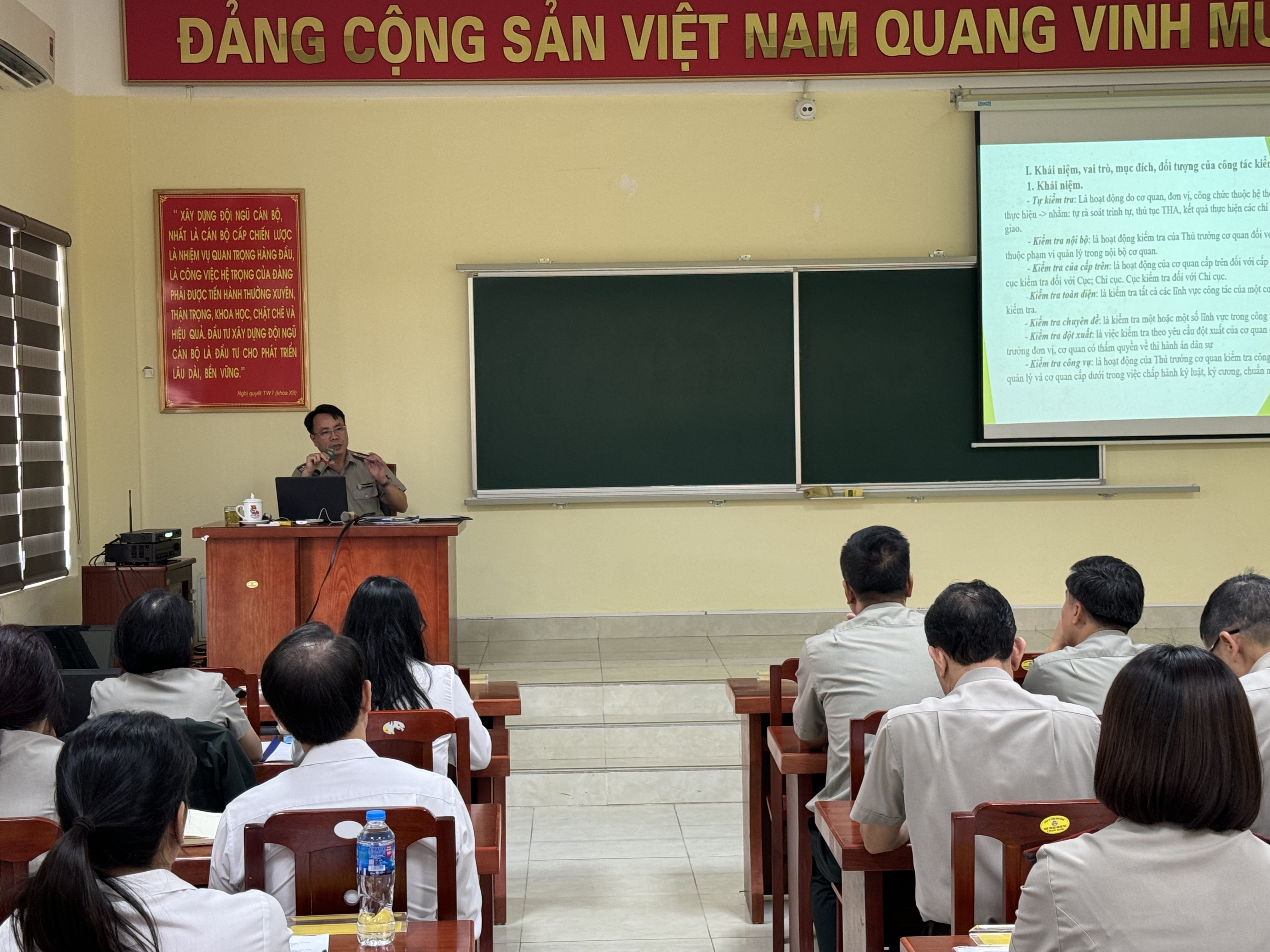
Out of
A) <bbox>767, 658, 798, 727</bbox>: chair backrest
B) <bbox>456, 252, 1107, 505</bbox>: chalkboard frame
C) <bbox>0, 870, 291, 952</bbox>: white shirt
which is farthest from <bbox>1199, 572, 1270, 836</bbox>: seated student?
<bbox>456, 252, 1107, 505</bbox>: chalkboard frame

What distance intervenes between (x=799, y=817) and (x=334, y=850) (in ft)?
4.94

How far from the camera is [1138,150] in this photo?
6.47 metres

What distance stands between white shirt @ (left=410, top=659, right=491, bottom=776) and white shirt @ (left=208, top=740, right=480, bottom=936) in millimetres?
955

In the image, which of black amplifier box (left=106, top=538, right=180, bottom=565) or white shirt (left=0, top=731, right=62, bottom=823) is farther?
black amplifier box (left=106, top=538, right=180, bottom=565)

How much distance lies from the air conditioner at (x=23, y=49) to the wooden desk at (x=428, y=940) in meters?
4.95

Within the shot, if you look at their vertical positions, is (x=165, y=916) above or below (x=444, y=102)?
below

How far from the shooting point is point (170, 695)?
267cm

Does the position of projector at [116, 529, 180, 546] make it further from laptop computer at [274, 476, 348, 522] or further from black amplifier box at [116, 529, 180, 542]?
laptop computer at [274, 476, 348, 522]

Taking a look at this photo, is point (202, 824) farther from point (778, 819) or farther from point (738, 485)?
point (738, 485)

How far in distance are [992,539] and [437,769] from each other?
461cm

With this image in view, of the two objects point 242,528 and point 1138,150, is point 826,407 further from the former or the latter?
point 242,528

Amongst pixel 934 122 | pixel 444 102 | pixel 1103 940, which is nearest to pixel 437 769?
pixel 1103 940

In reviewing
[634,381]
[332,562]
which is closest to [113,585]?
[332,562]

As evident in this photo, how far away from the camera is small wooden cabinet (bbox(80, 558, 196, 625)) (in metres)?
5.73
